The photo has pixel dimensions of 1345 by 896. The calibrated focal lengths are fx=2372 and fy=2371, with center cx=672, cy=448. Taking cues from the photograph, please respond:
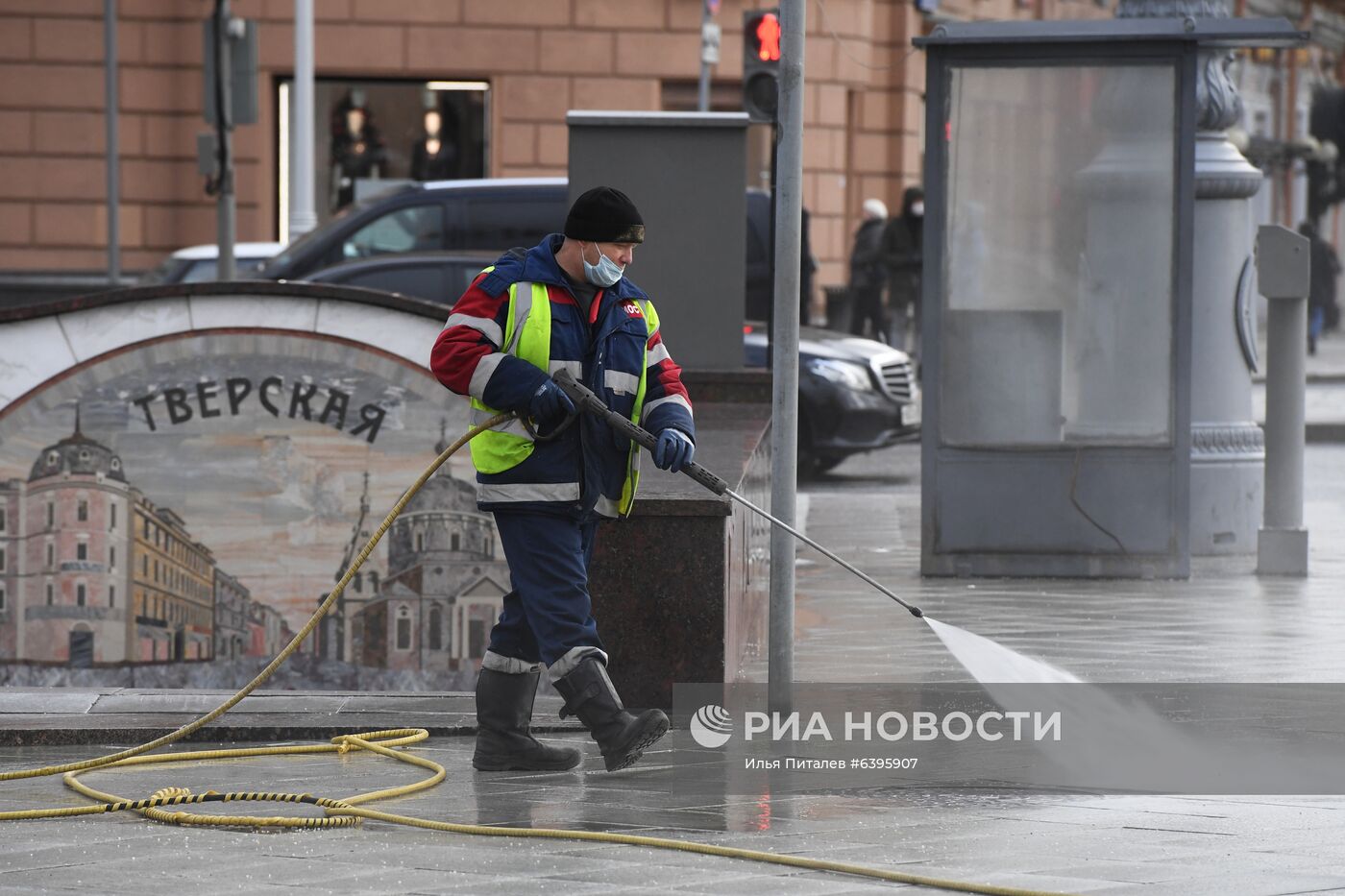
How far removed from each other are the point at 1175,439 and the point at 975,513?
943 mm

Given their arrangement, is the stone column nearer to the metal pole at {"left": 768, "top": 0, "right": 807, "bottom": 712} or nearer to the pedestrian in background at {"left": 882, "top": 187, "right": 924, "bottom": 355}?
the metal pole at {"left": 768, "top": 0, "right": 807, "bottom": 712}

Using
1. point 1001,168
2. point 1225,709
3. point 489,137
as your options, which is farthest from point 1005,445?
point 489,137

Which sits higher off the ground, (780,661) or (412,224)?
(412,224)

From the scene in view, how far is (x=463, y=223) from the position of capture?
52.5 ft

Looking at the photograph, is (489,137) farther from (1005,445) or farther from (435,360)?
(435,360)

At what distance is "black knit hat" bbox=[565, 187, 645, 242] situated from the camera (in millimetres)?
6125

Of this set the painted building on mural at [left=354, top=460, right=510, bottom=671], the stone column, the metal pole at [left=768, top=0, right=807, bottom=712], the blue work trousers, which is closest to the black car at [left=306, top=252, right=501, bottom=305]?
the stone column

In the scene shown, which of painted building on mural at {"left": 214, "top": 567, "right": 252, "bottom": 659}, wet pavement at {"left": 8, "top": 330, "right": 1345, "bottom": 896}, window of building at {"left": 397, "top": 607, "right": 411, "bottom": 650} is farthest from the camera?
painted building on mural at {"left": 214, "top": 567, "right": 252, "bottom": 659}

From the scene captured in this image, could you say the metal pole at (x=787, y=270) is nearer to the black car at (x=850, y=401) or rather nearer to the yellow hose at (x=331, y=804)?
the yellow hose at (x=331, y=804)

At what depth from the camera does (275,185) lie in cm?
2547

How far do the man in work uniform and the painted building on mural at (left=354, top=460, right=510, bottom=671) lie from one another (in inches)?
89.7

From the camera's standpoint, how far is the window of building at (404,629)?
Result: 8562 millimetres

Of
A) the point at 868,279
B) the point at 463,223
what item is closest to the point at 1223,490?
the point at 463,223

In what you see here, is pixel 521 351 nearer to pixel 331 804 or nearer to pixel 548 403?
pixel 548 403
